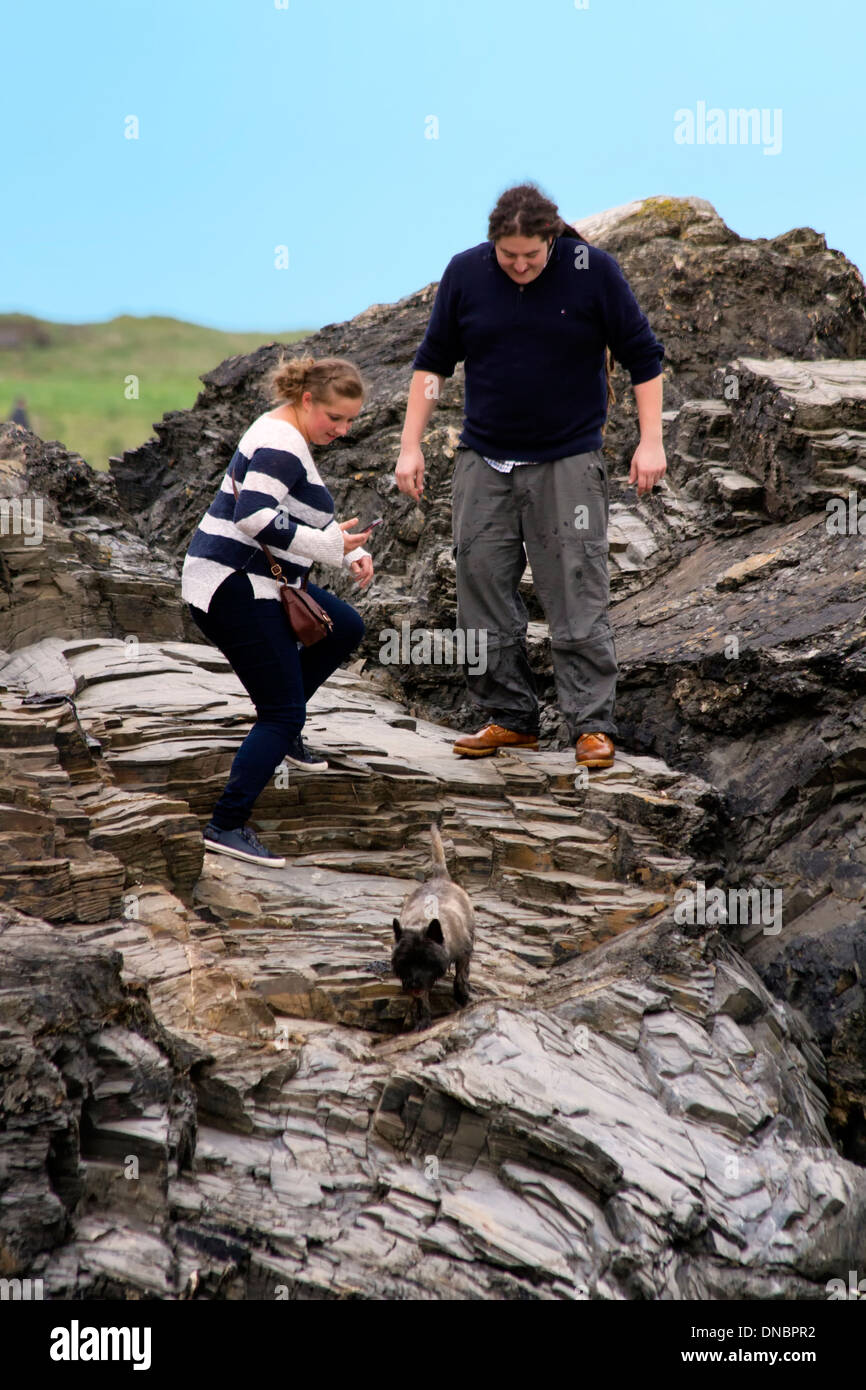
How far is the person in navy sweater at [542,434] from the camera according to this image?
25.9 feet

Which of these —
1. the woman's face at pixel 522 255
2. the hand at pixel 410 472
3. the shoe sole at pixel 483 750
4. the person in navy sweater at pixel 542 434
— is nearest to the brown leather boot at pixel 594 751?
the person in navy sweater at pixel 542 434

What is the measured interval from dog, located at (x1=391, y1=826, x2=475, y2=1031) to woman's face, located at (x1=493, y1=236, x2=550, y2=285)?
4.10m

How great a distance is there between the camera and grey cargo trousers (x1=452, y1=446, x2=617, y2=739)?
A: 8109 mm

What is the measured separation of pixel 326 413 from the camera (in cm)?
686

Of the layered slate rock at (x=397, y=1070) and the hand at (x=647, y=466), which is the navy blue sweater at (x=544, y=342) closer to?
the hand at (x=647, y=466)

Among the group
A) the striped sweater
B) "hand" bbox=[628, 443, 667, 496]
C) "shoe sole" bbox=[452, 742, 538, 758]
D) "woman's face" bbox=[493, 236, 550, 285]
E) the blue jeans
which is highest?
"woman's face" bbox=[493, 236, 550, 285]

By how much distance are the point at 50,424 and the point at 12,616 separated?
67.3 feet

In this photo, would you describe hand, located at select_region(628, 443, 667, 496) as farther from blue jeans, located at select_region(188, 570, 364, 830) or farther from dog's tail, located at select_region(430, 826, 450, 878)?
dog's tail, located at select_region(430, 826, 450, 878)

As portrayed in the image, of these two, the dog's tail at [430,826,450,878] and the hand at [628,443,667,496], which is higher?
the hand at [628,443,667,496]

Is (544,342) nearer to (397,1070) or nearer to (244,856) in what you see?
(244,856)

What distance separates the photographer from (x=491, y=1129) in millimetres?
5168

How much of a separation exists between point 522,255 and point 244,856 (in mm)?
4317

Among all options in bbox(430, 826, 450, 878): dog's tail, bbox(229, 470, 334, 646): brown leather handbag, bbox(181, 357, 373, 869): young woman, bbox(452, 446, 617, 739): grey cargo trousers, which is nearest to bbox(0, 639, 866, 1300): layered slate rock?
bbox(430, 826, 450, 878): dog's tail
